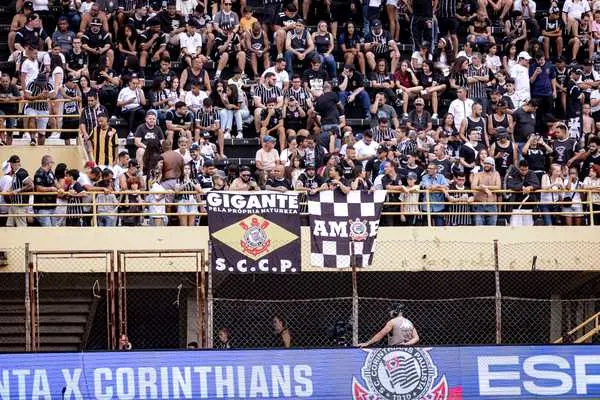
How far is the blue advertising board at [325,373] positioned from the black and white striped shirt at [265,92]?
28.6 ft

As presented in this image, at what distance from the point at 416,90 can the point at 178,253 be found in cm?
730

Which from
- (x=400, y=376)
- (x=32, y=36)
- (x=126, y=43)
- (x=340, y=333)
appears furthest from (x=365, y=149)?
(x=32, y=36)

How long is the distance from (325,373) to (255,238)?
3.10 meters

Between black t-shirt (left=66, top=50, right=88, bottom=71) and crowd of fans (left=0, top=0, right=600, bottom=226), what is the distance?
41 millimetres

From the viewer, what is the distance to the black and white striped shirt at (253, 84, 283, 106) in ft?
103

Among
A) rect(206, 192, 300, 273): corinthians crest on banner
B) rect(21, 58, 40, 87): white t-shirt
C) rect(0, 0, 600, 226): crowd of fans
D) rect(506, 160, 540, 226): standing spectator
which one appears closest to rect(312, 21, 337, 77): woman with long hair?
rect(0, 0, 600, 226): crowd of fans

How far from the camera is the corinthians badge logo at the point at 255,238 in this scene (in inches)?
1012

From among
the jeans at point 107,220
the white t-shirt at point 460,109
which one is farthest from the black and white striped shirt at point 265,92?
the jeans at point 107,220

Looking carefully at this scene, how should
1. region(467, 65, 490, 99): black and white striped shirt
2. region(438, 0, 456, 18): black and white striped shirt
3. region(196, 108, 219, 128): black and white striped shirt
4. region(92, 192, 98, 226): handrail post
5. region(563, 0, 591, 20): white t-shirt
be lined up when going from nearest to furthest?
region(92, 192, 98, 226): handrail post, region(196, 108, 219, 128): black and white striped shirt, region(467, 65, 490, 99): black and white striped shirt, region(438, 0, 456, 18): black and white striped shirt, region(563, 0, 591, 20): white t-shirt

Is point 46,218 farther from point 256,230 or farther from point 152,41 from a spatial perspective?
point 152,41

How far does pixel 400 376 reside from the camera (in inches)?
931

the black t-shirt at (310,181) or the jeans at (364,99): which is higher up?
the jeans at (364,99)

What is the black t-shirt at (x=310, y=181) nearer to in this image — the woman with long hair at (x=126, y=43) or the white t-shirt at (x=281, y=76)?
the white t-shirt at (x=281, y=76)

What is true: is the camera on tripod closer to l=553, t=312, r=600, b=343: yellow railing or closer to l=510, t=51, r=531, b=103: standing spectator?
l=553, t=312, r=600, b=343: yellow railing
